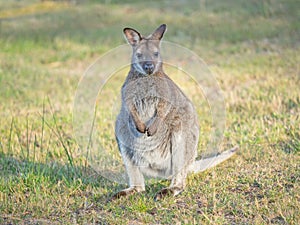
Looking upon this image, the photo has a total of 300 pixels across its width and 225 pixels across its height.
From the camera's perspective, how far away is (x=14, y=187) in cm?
461

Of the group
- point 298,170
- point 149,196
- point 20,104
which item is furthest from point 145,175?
point 20,104

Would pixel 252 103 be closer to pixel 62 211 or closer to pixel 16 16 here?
pixel 62 211

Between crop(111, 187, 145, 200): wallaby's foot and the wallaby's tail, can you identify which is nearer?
crop(111, 187, 145, 200): wallaby's foot

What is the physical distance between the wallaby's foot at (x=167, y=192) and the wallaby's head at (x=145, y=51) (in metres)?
0.93

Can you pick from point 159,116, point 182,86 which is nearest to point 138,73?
point 159,116

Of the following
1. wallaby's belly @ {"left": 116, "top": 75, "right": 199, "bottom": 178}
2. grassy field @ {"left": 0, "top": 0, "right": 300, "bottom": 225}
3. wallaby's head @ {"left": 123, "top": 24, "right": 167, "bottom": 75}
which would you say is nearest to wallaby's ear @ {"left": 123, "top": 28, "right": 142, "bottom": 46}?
wallaby's head @ {"left": 123, "top": 24, "right": 167, "bottom": 75}

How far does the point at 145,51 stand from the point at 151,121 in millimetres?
560

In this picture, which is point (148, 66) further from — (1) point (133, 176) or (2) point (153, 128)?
(1) point (133, 176)

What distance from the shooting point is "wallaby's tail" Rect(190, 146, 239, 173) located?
4.96 metres

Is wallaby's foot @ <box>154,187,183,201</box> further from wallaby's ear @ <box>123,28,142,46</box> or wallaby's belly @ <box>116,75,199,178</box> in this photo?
wallaby's ear @ <box>123,28,142,46</box>

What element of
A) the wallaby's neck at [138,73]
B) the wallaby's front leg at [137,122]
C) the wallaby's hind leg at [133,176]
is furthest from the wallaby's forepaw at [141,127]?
the wallaby's neck at [138,73]

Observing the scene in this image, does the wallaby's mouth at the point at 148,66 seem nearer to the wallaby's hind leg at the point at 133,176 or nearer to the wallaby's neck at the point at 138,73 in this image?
the wallaby's neck at the point at 138,73

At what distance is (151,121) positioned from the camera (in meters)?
4.46

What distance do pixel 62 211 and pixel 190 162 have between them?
3.83 feet
